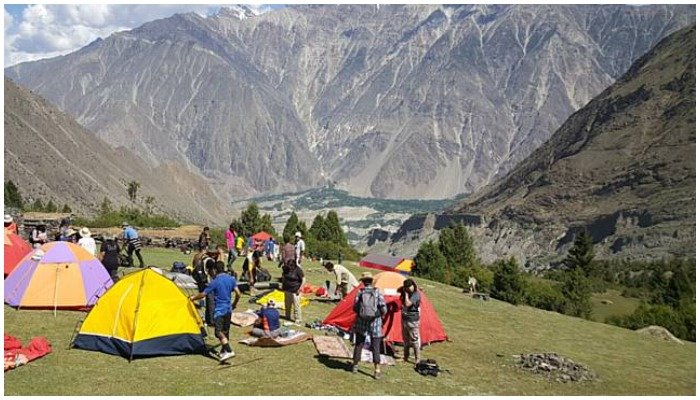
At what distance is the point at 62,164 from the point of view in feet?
436

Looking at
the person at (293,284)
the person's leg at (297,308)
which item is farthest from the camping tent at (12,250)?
the person's leg at (297,308)

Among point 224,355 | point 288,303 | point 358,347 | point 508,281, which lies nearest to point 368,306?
point 358,347

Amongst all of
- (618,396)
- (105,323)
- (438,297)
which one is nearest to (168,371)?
(105,323)

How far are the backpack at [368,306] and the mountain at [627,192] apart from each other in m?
118

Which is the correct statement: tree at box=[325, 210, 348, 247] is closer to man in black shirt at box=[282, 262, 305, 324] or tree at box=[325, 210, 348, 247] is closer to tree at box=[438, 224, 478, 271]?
tree at box=[438, 224, 478, 271]

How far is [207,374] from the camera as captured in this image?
46.8 ft

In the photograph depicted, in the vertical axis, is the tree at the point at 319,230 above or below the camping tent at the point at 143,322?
above

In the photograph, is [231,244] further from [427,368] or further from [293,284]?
[427,368]

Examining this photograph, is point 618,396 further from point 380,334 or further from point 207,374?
point 207,374

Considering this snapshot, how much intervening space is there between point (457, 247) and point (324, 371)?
60.6m

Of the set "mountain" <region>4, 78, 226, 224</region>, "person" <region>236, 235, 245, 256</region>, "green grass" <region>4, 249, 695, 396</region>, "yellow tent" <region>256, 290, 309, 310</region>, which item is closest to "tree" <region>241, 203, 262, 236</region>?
"person" <region>236, 235, 245, 256</region>

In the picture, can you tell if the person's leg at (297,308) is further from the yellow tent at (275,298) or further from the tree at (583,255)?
the tree at (583,255)

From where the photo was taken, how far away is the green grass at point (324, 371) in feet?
44.1

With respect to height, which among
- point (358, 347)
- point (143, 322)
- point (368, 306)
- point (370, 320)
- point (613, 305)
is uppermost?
point (368, 306)
